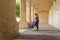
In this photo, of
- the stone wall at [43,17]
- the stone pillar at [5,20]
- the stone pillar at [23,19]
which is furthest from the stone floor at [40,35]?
the stone wall at [43,17]

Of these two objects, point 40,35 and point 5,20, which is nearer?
point 5,20

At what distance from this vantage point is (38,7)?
31.5 m

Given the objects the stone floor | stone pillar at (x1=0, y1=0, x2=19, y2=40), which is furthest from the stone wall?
stone pillar at (x1=0, y1=0, x2=19, y2=40)

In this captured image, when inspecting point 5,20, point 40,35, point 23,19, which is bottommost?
point 40,35

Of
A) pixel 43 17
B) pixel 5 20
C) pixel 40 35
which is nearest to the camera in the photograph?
pixel 5 20

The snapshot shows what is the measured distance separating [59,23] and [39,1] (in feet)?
38.6

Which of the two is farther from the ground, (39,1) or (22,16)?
(39,1)

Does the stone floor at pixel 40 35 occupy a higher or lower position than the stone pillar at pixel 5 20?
lower

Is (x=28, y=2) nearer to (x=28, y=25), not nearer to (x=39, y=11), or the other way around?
(x=28, y=25)

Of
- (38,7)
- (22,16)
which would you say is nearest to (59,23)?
(22,16)

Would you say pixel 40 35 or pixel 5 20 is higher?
pixel 5 20

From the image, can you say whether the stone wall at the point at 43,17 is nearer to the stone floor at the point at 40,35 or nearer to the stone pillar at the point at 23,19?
the stone pillar at the point at 23,19

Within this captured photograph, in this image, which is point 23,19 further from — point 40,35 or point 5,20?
point 5,20

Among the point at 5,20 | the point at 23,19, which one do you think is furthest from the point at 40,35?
the point at 23,19
